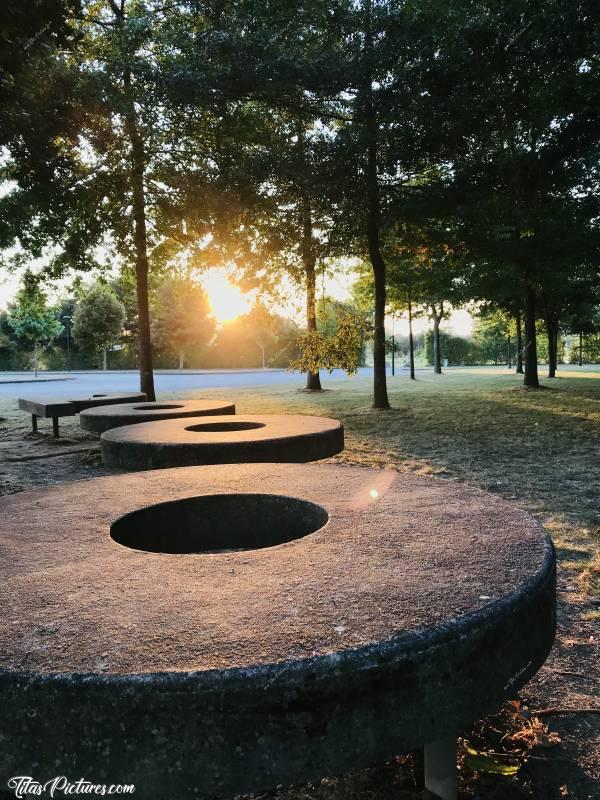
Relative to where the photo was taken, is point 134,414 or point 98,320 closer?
point 134,414

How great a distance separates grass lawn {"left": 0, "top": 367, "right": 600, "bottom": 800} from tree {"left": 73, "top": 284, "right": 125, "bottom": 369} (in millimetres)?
34615

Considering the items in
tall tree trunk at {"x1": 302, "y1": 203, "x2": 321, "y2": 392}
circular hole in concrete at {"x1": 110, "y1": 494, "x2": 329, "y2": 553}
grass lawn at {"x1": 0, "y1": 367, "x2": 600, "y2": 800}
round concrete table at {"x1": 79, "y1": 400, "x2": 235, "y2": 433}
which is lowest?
grass lawn at {"x1": 0, "y1": 367, "x2": 600, "y2": 800}

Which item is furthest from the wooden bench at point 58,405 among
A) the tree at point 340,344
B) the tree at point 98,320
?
the tree at point 98,320

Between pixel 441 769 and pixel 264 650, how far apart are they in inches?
30.3

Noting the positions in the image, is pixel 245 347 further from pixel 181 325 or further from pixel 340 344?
pixel 340 344

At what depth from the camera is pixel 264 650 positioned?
1.51 m

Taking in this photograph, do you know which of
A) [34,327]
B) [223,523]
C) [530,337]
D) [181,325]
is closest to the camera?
[223,523]

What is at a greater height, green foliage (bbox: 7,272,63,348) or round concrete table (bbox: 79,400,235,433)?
green foliage (bbox: 7,272,63,348)

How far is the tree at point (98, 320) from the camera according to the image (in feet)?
169

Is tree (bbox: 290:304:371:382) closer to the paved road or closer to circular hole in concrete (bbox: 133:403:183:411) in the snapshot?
circular hole in concrete (bbox: 133:403:183:411)

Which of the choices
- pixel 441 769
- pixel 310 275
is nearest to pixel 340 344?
pixel 310 275

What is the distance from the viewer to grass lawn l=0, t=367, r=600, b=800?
2.02 meters

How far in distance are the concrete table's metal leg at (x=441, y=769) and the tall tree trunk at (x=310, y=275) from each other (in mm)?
13460

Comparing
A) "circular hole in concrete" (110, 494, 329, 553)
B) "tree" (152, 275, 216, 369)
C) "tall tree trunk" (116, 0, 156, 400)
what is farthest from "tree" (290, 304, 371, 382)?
"tree" (152, 275, 216, 369)
